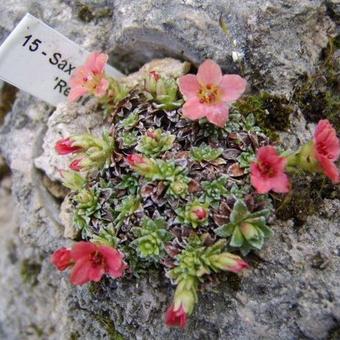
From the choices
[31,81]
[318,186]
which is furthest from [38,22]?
[318,186]

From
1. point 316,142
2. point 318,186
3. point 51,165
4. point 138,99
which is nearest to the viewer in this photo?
point 316,142

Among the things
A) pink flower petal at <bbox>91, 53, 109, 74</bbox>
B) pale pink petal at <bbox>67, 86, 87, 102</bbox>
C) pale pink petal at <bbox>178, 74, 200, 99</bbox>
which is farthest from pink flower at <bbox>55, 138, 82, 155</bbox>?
pale pink petal at <bbox>178, 74, 200, 99</bbox>

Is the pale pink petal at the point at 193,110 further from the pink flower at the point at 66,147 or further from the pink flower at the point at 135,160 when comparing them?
the pink flower at the point at 66,147

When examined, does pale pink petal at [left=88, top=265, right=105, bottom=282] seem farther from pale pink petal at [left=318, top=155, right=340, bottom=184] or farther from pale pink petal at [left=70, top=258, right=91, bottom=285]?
A: pale pink petal at [left=318, top=155, right=340, bottom=184]

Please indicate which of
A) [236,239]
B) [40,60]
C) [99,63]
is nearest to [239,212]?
[236,239]

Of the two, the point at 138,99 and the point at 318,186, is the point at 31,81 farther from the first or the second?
the point at 318,186

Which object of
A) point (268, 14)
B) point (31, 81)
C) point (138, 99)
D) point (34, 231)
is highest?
point (268, 14)
